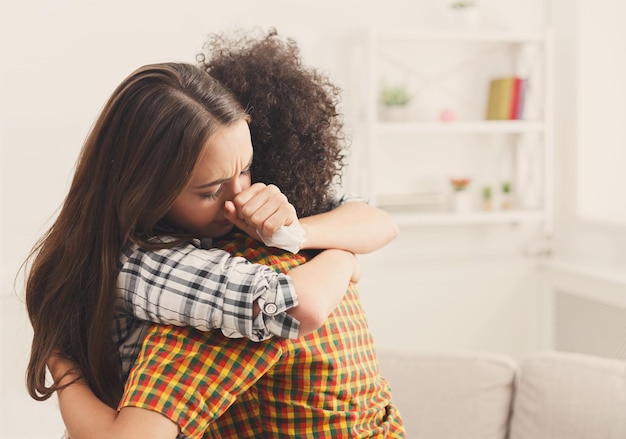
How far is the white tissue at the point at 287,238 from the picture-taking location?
3.45ft

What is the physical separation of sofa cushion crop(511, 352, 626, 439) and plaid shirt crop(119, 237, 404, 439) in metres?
0.72

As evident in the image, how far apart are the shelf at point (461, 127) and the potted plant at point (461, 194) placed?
202 mm

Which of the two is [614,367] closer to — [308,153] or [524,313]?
[308,153]

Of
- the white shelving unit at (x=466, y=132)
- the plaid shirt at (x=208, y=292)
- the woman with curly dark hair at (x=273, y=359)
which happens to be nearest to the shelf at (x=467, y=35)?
the white shelving unit at (x=466, y=132)

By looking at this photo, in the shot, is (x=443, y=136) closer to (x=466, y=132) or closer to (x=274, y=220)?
(x=466, y=132)

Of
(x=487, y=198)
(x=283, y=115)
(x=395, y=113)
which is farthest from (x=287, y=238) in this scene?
(x=487, y=198)

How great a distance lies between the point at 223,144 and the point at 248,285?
202mm

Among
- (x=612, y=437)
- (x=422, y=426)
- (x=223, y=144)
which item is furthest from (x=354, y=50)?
(x=223, y=144)

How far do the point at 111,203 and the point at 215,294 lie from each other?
7.9 inches

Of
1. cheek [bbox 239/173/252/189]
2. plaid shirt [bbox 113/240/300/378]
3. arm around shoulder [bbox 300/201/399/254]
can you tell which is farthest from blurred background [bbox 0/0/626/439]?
plaid shirt [bbox 113/240/300/378]

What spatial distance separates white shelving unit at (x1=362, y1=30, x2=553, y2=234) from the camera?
3.21 meters

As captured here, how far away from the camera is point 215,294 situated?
967 millimetres

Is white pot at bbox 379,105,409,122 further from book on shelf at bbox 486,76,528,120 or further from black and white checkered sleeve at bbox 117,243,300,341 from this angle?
black and white checkered sleeve at bbox 117,243,300,341

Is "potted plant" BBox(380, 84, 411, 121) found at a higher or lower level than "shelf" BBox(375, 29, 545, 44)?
Answer: lower
